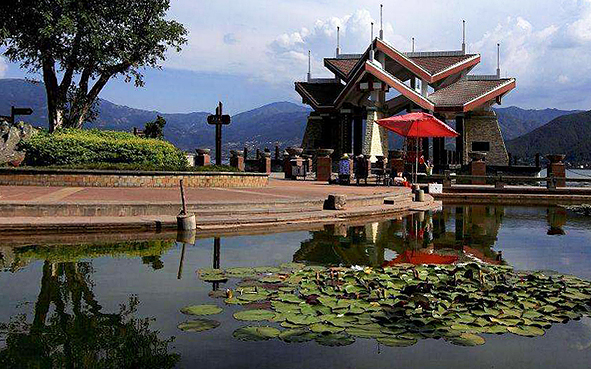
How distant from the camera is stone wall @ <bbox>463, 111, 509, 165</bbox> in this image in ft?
121

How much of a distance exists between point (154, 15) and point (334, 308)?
78.0ft

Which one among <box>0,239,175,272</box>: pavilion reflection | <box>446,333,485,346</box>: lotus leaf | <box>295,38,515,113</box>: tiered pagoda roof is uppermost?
<box>295,38,515,113</box>: tiered pagoda roof

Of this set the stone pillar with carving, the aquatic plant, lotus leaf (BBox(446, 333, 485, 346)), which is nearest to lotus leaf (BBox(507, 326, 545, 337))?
the aquatic plant

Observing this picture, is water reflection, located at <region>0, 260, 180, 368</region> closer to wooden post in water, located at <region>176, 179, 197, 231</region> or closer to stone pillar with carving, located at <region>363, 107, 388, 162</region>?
wooden post in water, located at <region>176, 179, 197, 231</region>

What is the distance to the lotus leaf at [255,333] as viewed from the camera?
4.61m

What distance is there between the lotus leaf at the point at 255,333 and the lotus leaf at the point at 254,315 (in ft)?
0.86

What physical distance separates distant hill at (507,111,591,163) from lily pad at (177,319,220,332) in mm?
133607

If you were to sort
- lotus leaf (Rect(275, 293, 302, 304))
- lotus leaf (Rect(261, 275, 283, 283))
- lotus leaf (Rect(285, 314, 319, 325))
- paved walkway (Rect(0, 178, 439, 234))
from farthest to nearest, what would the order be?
paved walkway (Rect(0, 178, 439, 234))
lotus leaf (Rect(261, 275, 283, 283))
lotus leaf (Rect(275, 293, 302, 304))
lotus leaf (Rect(285, 314, 319, 325))

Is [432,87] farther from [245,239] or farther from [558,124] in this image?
[558,124]

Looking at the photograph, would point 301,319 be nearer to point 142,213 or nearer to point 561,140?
point 142,213

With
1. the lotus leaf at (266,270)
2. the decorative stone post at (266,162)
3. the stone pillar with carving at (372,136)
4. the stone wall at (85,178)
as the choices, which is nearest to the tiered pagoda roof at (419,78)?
the stone pillar with carving at (372,136)

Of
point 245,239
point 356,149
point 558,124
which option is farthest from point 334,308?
point 558,124

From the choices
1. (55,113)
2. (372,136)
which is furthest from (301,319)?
(372,136)

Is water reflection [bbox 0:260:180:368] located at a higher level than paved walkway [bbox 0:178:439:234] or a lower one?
lower
